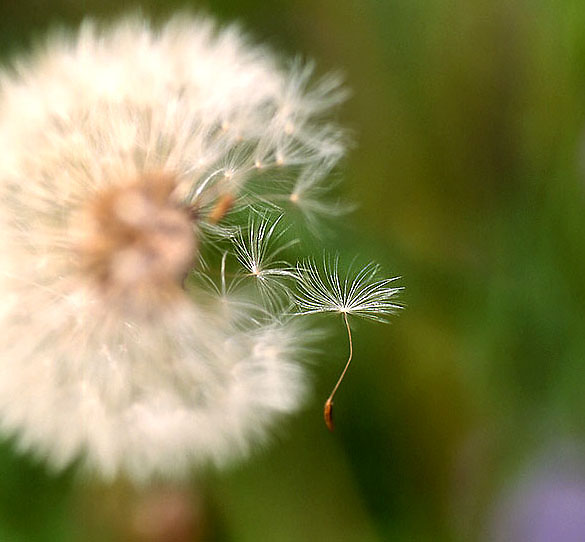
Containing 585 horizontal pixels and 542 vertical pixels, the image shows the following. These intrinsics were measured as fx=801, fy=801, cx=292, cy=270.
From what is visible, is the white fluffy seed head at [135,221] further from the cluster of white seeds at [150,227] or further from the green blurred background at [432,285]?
the green blurred background at [432,285]

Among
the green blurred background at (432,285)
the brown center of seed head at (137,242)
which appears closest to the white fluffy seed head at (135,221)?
the brown center of seed head at (137,242)

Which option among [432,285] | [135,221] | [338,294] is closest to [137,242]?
[135,221]

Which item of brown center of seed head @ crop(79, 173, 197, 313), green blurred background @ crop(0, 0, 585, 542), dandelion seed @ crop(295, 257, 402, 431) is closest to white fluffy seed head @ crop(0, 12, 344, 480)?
brown center of seed head @ crop(79, 173, 197, 313)

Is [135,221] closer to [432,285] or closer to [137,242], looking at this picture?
[137,242]

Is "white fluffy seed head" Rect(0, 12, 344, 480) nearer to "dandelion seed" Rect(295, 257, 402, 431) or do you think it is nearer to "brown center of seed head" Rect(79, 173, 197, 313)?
"brown center of seed head" Rect(79, 173, 197, 313)

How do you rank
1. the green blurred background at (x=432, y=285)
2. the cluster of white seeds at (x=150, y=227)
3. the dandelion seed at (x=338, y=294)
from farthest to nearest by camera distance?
the green blurred background at (x=432, y=285)
the cluster of white seeds at (x=150, y=227)
the dandelion seed at (x=338, y=294)

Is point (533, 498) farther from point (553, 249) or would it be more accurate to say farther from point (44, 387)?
point (44, 387)
